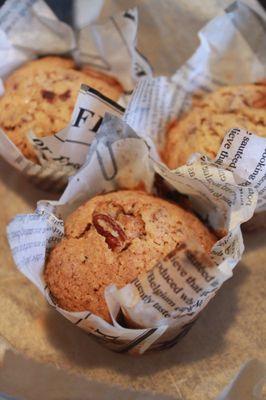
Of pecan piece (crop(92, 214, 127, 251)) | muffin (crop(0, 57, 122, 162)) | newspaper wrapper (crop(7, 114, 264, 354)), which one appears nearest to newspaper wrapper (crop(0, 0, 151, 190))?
muffin (crop(0, 57, 122, 162))

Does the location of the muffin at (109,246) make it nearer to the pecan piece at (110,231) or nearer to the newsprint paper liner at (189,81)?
the pecan piece at (110,231)

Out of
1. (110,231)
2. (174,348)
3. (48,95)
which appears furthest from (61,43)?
(174,348)

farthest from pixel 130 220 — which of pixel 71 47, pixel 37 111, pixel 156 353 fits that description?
pixel 71 47

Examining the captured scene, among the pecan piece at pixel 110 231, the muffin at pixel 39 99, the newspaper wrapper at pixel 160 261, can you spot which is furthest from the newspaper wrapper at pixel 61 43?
the pecan piece at pixel 110 231

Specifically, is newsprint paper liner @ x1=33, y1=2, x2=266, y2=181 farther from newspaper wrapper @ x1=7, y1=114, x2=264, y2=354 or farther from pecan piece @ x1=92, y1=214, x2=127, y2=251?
pecan piece @ x1=92, y1=214, x2=127, y2=251

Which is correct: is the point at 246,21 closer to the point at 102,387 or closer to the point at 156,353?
the point at 156,353

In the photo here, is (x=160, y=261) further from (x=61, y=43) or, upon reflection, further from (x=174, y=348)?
(x=61, y=43)

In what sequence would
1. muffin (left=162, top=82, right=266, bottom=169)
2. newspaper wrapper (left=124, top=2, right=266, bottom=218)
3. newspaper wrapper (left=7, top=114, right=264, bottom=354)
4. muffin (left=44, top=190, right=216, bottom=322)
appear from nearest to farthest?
1. newspaper wrapper (left=7, top=114, right=264, bottom=354)
2. muffin (left=44, top=190, right=216, bottom=322)
3. muffin (left=162, top=82, right=266, bottom=169)
4. newspaper wrapper (left=124, top=2, right=266, bottom=218)
